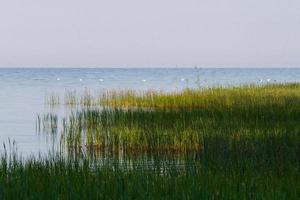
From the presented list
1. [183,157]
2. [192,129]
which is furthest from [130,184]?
[192,129]

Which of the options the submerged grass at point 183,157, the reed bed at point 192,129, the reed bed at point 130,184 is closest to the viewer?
the reed bed at point 130,184

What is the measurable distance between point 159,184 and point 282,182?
181 centimetres

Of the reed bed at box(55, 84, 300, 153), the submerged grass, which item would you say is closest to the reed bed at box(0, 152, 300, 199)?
the submerged grass

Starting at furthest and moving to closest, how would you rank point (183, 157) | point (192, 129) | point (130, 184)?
1. point (192, 129)
2. point (183, 157)
3. point (130, 184)

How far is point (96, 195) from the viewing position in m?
8.09

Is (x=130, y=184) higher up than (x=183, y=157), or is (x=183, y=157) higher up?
(x=130, y=184)

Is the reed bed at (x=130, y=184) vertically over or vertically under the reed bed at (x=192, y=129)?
over

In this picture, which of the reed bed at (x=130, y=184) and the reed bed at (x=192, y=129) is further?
the reed bed at (x=192, y=129)

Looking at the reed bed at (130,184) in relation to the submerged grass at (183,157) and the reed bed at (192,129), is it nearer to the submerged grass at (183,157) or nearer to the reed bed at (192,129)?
the submerged grass at (183,157)

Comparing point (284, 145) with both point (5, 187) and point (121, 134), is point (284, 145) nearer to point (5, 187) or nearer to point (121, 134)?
point (121, 134)

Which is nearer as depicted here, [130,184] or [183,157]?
[130,184]

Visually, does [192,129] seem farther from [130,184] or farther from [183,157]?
[130,184]

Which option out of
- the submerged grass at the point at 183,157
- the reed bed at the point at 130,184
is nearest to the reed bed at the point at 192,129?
the submerged grass at the point at 183,157

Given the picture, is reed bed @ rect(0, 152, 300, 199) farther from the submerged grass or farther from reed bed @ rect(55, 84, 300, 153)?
reed bed @ rect(55, 84, 300, 153)
